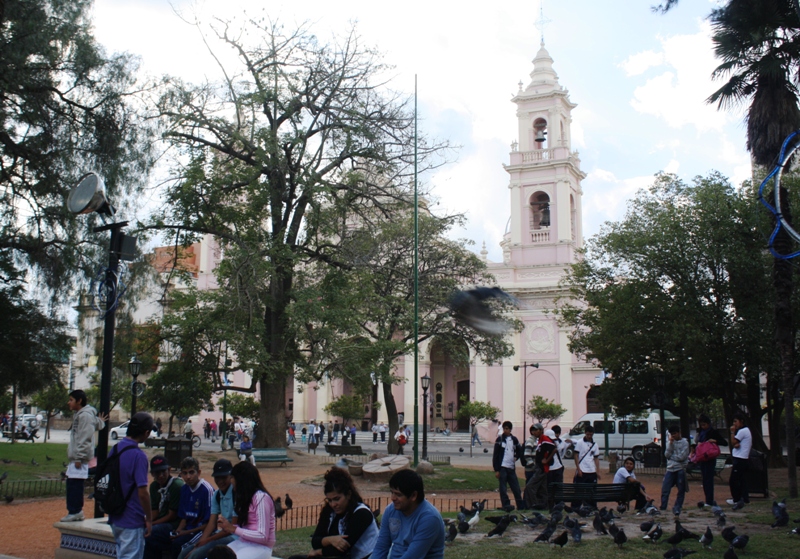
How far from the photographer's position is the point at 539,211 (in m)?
48.5

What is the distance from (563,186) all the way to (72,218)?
113 ft

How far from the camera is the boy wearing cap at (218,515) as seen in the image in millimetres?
6082

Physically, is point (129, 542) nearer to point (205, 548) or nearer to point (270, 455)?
point (205, 548)

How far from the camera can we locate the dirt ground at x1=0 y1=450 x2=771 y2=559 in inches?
376

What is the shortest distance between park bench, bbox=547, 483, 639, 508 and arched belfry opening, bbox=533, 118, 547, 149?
38797 millimetres

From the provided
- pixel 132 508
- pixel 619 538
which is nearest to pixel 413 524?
pixel 132 508

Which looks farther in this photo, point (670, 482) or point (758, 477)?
point (758, 477)

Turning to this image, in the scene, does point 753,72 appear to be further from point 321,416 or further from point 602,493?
point 321,416

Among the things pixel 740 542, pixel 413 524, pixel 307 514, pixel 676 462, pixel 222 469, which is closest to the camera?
pixel 413 524

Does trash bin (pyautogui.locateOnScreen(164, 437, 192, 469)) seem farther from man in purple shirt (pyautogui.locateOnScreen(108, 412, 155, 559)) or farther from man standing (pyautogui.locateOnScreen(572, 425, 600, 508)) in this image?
man in purple shirt (pyautogui.locateOnScreen(108, 412, 155, 559))

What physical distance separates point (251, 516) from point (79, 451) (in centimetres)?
372

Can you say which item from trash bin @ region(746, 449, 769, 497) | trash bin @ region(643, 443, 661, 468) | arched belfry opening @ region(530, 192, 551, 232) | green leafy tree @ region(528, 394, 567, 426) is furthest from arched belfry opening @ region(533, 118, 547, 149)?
trash bin @ region(746, 449, 769, 497)

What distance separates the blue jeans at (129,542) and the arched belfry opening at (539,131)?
45083 mm

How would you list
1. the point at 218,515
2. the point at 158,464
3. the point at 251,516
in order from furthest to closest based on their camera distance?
the point at 158,464
the point at 218,515
the point at 251,516
